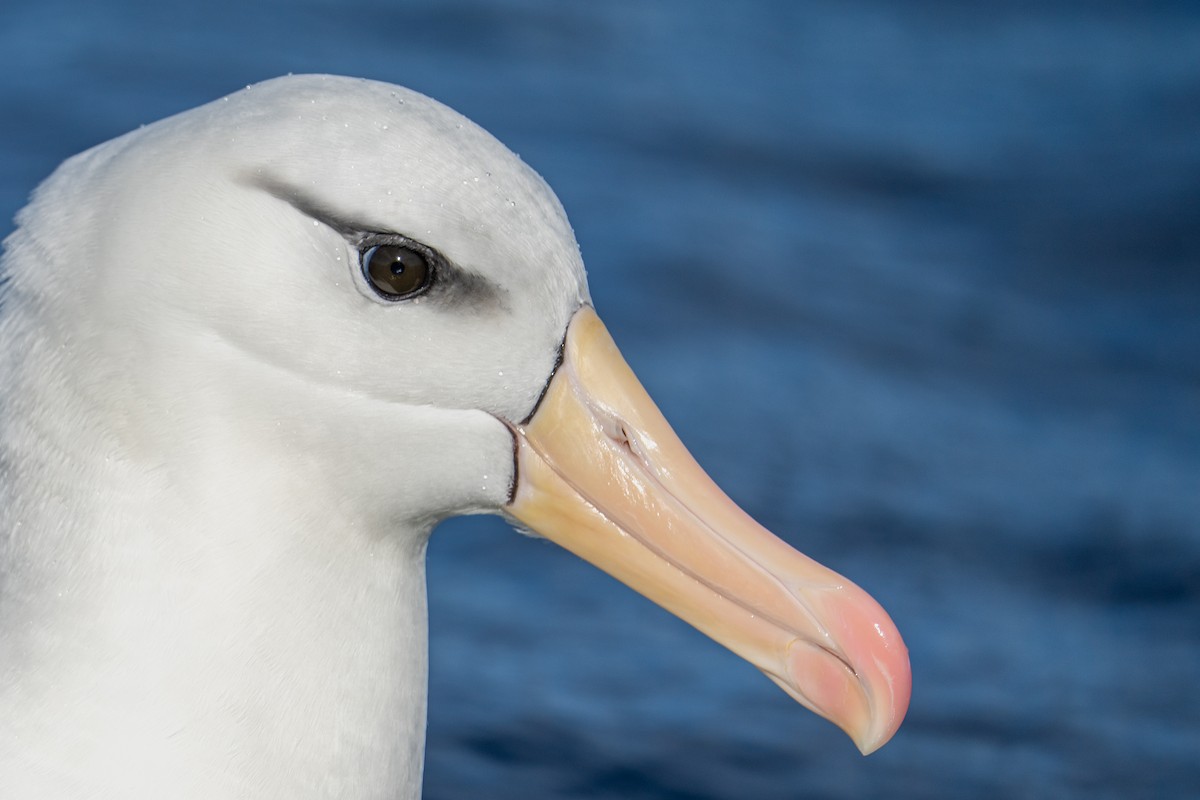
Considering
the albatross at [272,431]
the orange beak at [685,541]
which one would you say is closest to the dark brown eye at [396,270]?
the albatross at [272,431]

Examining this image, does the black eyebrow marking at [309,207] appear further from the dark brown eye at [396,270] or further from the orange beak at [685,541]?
the orange beak at [685,541]

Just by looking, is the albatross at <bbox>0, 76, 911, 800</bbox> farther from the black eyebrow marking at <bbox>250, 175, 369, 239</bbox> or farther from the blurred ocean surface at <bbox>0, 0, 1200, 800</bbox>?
the blurred ocean surface at <bbox>0, 0, 1200, 800</bbox>

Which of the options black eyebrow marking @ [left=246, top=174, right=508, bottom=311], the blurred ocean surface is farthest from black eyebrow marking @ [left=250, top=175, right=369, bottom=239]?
the blurred ocean surface

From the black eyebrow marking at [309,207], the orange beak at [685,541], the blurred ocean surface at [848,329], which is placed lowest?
the orange beak at [685,541]

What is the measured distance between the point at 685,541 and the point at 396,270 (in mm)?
656

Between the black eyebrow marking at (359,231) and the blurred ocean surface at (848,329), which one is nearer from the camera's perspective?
the black eyebrow marking at (359,231)

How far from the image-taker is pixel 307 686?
305cm

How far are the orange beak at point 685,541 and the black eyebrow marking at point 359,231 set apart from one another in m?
0.23

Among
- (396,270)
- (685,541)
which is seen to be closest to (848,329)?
(685,541)

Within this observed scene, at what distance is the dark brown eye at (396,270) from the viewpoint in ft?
9.75

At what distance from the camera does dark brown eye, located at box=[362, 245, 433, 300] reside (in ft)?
9.75

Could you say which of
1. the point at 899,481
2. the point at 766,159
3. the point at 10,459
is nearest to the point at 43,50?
the point at 766,159

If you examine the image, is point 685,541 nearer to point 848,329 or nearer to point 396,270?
point 396,270

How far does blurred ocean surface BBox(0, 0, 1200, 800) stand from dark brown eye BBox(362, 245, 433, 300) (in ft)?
8.70
